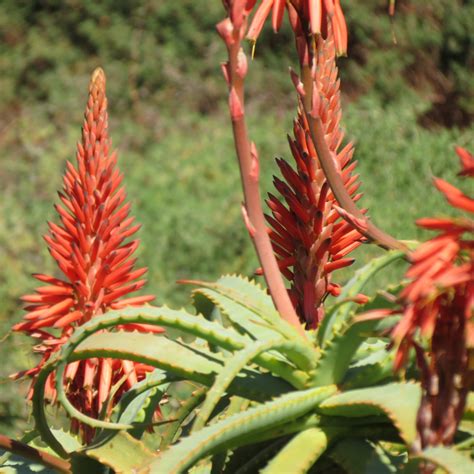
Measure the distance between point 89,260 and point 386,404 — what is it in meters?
0.63

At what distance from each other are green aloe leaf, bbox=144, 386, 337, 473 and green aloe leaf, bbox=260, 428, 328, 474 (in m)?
0.03

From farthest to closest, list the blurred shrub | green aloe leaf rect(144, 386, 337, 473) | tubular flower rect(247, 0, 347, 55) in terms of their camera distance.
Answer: the blurred shrub < tubular flower rect(247, 0, 347, 55) < green aloe leaf rect(144, 386, 337, 473)

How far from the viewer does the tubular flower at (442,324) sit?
957 mm

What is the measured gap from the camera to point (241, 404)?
1.28 meters

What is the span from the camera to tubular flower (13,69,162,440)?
150 centimetres

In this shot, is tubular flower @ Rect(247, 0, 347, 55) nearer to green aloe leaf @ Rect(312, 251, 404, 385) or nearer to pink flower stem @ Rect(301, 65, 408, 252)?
pink flower stem @ Rect(301, 65, 408, 252)

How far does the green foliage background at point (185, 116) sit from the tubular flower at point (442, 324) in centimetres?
256

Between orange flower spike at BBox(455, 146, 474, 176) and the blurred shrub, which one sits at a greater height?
the blurred shrub

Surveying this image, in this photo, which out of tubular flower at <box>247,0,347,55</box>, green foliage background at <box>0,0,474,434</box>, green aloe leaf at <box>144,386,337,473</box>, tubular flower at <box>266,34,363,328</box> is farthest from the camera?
green foliage background at <box>0,0,474,434</box>

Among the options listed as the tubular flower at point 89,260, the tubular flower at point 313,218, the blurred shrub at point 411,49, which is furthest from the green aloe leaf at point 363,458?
the blurred shrub at point 411,49

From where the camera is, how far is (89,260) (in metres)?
1.56

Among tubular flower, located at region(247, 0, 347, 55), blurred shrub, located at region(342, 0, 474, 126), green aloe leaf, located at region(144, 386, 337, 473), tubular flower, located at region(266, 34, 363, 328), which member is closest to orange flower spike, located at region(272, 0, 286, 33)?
tubular flower, located at region(247, 0, 347, 55)

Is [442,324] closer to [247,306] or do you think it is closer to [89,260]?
[247,306]

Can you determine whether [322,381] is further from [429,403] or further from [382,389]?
[429,403]
